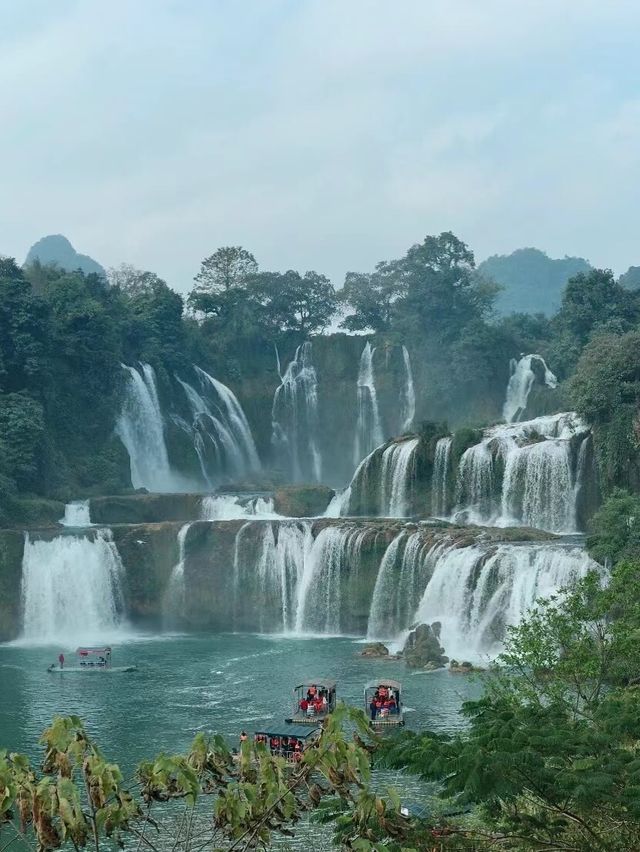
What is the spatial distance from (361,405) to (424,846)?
172ft

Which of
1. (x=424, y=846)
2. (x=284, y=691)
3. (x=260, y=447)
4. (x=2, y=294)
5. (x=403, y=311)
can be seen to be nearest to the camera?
(x=424, y=846)

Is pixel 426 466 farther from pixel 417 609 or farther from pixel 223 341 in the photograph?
pixel 223 341

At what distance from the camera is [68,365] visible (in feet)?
174

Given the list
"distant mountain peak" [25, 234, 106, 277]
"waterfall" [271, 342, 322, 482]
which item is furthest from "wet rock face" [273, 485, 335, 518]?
"distant mountain peak" [25, 234, 106, 277]

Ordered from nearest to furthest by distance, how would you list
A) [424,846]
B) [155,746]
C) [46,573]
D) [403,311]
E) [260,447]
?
[424,846]
[155,746]
[46,573]
[260,447]
[403,311]

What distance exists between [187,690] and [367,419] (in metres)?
36.1

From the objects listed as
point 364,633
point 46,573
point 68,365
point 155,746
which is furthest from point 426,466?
point 155,746

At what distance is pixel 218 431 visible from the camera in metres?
59.6

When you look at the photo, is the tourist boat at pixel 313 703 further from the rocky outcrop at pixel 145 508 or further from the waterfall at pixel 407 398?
the waterfall at pixel 407 398

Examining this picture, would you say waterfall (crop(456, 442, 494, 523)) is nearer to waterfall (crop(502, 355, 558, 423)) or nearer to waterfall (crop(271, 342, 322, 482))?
waterfall (crop(502, 355, 558, 423))

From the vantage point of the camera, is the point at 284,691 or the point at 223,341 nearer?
the point at 284,691

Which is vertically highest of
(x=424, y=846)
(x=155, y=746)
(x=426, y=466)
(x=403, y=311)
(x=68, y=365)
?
(x=403, y=311)

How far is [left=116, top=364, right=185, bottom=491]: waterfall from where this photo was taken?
55.2 m

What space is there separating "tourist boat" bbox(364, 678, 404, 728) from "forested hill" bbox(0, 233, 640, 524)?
15.3m
